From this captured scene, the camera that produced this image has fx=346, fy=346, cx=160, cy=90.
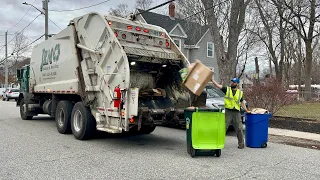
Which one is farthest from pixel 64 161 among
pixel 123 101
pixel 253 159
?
pixel 253 159

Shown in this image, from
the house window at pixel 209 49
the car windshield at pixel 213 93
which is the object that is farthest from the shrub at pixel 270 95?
the house window at pixel 209 49

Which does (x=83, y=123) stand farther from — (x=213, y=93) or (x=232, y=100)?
(x=213, y=93)

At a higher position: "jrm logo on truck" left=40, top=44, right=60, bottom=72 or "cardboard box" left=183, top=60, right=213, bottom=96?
"jrm logo on truck" left=40, top=44, right=60, bottom=72

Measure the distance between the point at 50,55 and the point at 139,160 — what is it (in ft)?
19.2

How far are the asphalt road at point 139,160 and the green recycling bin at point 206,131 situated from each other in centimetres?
18

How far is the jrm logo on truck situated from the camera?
33.7ft

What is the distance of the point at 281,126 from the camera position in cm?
1173

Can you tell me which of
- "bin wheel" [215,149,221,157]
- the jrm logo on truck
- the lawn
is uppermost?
the jrm logo on truck

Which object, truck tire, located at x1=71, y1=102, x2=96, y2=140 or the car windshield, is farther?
the car windshield

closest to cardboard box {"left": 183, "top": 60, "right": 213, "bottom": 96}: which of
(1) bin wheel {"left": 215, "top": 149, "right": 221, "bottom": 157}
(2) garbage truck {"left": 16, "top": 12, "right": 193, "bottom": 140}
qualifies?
(2) garbage truck {"left": 16, "top": 12, "right": 193, "bottom": 140}

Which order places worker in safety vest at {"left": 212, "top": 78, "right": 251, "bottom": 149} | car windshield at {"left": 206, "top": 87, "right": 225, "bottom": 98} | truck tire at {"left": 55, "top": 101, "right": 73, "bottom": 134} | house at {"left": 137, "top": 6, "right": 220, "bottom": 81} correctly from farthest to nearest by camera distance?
house at {"left": 137, "top": 6, "right": 220, "bottom": 81}
car windshield at {"left": 206, "top": 87, "right": 225, "bottom": 98}
truck tire at {"left": 55, "top": 101, "right": 73, "bottom": 134}
worker in safety vest at {"left": 212, "top": 78, "right": 251, "bottom": 149}

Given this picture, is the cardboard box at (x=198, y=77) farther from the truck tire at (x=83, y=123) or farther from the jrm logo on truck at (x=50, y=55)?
the jrm logo on truck at (x=50, y=55)

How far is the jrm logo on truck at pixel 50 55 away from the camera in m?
10.3

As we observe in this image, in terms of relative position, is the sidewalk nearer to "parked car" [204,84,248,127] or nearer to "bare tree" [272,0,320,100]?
"parked car" [204,84,248,127]
